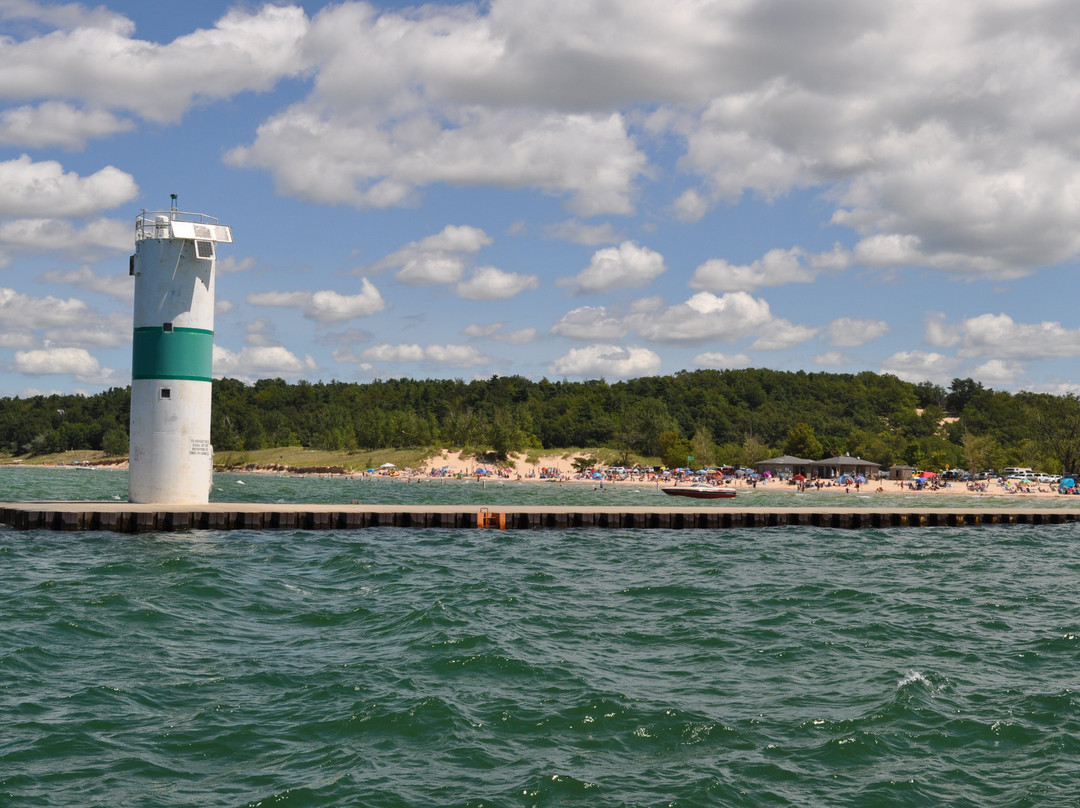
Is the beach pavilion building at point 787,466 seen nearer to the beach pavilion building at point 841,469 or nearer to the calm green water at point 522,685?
the beach pavilion building at point 841,469

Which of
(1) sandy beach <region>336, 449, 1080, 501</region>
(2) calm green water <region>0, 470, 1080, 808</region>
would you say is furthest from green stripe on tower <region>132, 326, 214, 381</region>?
(1) sandy beach <region>336, 449, 1080, 501</region>

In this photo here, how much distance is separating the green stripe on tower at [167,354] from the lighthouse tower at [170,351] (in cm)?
4

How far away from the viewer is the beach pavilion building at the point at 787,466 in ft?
445

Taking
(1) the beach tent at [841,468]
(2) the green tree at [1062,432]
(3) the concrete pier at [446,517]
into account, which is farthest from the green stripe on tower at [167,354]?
(2) the green tree at [1062,432]

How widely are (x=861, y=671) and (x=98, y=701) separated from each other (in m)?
14.0

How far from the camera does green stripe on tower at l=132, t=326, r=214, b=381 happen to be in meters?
38.2

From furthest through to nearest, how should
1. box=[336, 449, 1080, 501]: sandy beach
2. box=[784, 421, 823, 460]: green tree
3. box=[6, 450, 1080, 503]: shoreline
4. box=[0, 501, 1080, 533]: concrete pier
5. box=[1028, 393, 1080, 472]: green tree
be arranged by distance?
box=[784, 421, 823, 460]: green tree
box=[1028, 393, 1080, 472]: green tree
box=[336, 449, 1080, 501]: sandy beach
box=[6, 450, 1080, 503]: shoreline
box=[0, 501, 1080, 533]: concrete pier

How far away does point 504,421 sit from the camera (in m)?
166

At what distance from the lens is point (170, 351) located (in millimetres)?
38188

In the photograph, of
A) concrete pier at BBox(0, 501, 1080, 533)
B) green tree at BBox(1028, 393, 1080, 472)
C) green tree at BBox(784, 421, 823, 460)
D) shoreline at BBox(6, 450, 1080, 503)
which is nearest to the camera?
concrete pier at BBox(0, 501, 1080, 533)

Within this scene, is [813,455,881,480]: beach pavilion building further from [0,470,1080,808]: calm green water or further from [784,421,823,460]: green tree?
[0,470,1080,808]: calm green water

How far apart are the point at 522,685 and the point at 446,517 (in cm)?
2631

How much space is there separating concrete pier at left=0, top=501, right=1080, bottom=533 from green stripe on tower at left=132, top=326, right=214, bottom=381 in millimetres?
5519

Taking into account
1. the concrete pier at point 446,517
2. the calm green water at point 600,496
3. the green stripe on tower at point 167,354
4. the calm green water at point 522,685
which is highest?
the green stripe on tower at point 167,354
